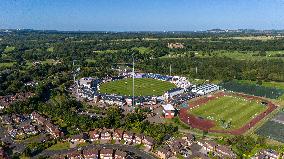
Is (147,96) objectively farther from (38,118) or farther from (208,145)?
(208,145)

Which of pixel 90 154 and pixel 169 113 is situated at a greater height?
pixel 169 113

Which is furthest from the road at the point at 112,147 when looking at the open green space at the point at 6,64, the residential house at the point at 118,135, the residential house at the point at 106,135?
the open green space at the point at 6,64

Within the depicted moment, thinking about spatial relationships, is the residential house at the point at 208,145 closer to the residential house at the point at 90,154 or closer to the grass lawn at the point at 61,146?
the residential house at the point at 90,154

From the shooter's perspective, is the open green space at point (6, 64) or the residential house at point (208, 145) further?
the open green space at point (6, 64)

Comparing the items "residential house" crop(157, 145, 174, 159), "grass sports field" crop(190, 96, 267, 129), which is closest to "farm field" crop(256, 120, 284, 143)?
"grass sports field" crop(190, 96, 267, 129)

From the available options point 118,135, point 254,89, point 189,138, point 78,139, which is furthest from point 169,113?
point 254,89

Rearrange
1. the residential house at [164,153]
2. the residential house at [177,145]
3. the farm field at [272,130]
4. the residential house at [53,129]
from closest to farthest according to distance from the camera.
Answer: the residential house at [164,153]
the residential house at [177,145]
the residential house at [53,129]
the farm field at [272,130]

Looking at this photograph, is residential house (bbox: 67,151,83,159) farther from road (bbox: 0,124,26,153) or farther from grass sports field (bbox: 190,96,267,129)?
grass sports field (bbox: 190,96,267,129)
